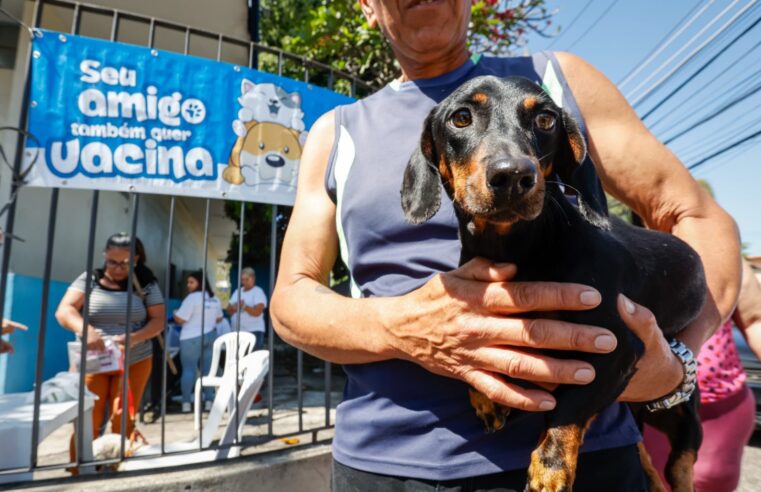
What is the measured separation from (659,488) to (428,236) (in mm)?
1225

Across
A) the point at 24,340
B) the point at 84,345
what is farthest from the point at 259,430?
the point at 84,345

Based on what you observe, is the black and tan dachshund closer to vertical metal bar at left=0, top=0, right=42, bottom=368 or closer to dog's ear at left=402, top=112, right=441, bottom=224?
dog's ear at left=402, top=112, right=441, bottom=224

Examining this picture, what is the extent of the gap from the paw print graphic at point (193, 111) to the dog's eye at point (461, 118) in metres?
2.18

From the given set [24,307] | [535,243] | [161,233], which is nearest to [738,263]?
[535,243]

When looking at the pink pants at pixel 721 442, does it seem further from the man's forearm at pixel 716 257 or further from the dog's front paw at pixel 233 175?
the dog's front paw at pixel 233 175

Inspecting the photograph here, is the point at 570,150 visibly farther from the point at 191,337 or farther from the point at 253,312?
the point at 191,337

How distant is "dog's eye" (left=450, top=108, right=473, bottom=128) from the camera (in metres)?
1.41

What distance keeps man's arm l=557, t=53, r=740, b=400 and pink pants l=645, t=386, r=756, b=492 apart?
3.75 feet

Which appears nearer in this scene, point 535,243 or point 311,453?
point 535,243

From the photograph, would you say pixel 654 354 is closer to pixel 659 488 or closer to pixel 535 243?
pixel 535 243

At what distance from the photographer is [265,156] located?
334cm

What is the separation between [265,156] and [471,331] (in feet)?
8.11

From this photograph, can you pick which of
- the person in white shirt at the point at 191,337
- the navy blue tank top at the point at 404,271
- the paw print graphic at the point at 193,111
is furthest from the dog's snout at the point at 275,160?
the person in white shirt at the point at 191,337

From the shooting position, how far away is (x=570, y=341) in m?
1.13
